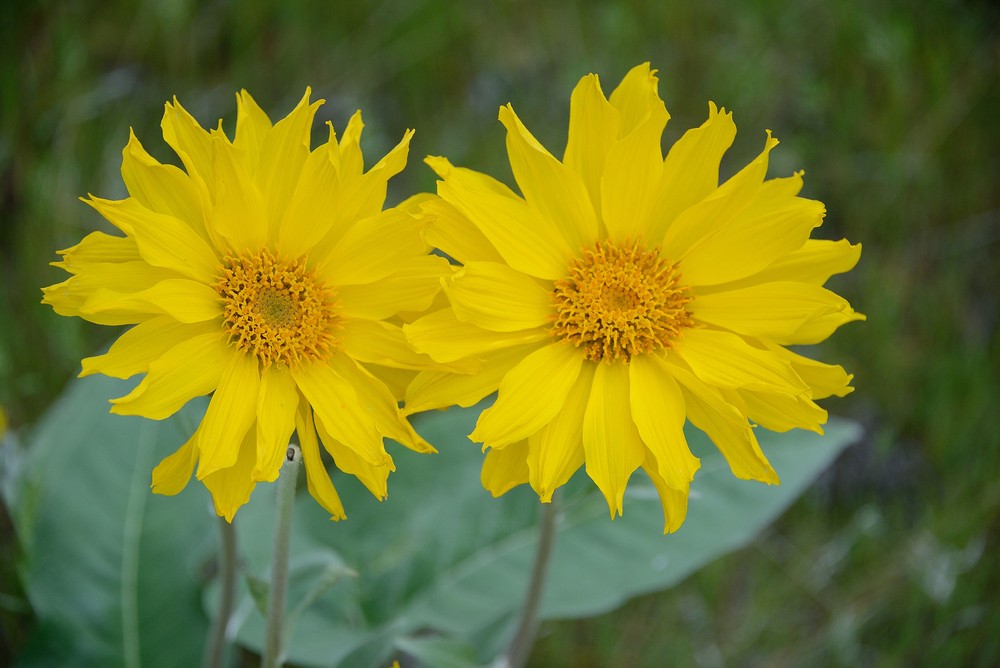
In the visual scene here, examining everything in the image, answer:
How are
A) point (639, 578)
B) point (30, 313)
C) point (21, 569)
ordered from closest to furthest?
point (21, 569) → point (639, 578) → point (30, 313)

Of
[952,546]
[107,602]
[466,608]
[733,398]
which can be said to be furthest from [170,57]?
[952,546]

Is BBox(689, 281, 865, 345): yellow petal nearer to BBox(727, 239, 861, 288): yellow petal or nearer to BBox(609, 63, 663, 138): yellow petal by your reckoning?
BBox(727, 239, 861, 288): yellow petal

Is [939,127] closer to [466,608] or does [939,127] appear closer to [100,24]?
[466,608]

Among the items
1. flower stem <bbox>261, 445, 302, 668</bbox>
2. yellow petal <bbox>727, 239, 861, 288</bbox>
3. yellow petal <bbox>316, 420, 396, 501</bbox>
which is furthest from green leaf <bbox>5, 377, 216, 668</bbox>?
yellow petal <bbox>727, 239, 861, 288</bbox>

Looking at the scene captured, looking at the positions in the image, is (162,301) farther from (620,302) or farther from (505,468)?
(620,302)

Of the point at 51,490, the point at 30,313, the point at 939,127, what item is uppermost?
the point at 939,127

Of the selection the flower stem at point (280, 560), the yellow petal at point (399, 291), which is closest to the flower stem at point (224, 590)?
the flower stem at point (280, 560)
